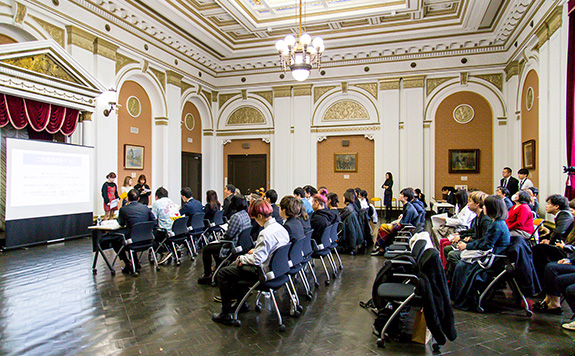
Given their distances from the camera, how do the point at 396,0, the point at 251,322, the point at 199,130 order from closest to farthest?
the point at 251,322
the point at 396,0
the point at 199,130

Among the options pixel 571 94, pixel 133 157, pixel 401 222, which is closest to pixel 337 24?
pixel 571 94

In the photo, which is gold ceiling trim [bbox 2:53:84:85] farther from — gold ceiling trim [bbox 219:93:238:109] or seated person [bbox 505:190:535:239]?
seated person [bbox 505:190:535:239]

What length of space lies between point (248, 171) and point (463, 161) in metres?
7.58

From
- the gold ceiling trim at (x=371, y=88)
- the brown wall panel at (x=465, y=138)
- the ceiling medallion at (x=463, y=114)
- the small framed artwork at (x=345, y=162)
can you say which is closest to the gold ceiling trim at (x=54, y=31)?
the small framed artwork at (x=345, y=162)

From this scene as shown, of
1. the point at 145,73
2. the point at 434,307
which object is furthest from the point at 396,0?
the point at 434,307

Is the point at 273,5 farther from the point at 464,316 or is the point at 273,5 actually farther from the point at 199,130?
the point at 464,316

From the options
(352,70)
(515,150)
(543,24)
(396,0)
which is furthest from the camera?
(352,70)

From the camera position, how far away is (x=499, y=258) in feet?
12.8

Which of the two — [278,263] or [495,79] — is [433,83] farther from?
[278,263]

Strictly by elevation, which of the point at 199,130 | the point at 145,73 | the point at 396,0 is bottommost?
the point at 199,130

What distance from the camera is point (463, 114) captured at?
1209 centimetres

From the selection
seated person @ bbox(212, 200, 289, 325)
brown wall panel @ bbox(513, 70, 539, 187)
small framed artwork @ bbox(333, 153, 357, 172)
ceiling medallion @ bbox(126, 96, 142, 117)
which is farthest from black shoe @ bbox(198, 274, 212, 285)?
small framed artwork @ bbox(333, 153, 357, 172)

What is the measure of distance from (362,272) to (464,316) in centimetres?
193

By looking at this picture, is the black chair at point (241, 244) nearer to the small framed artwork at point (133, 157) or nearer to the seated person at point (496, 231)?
the seated person at point (496, 231)
